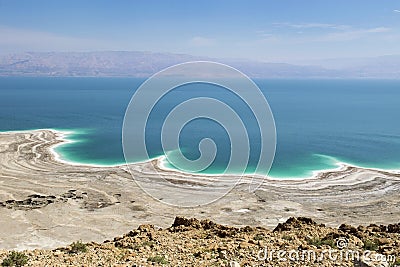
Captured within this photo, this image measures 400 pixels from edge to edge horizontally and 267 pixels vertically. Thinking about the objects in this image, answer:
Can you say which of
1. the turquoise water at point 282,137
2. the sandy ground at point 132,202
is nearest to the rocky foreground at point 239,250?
the sandy ground at point 132,202

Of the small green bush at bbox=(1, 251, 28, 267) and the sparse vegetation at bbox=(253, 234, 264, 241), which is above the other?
the sparse vegetation at bbox=(253, 234, 264, 241)

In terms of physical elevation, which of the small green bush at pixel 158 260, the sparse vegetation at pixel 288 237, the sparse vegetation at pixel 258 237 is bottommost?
the small green bush at pixel 158 260

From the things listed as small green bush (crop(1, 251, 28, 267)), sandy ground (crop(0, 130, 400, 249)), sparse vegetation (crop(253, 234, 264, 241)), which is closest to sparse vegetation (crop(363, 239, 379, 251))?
sparse vegetation (crop(253, 234, 264, 241))

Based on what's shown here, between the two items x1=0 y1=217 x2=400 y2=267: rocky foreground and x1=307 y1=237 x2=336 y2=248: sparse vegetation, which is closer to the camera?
x1=0 y1=217 x2=400 y2=267: rocky foreground

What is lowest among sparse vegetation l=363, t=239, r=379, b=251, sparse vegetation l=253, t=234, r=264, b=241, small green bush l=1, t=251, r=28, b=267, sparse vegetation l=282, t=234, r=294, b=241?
small green bush l=1, t=251, r=28, b=267

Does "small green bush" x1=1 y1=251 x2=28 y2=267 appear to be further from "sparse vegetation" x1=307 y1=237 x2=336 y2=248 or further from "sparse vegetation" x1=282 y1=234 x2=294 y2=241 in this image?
"sparse vegetation" x1=307 y1=237 x2=336 y2=248

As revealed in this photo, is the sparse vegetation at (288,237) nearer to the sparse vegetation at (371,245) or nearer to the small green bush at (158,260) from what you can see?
the sparse vegetation at (371,245)

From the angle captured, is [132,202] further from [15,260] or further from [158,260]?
A: [158,260]

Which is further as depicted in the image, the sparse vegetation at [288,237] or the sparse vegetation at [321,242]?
the sparse vegetation at [288,237]
